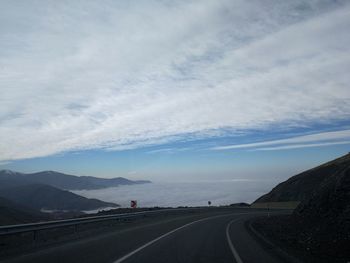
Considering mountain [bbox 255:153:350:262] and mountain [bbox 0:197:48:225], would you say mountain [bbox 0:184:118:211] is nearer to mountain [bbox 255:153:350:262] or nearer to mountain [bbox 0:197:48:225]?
mountain [bbox 0:197:48:225]

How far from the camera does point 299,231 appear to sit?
2092 centimetres

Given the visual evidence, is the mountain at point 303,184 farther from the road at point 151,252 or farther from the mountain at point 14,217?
the road at point 151,252

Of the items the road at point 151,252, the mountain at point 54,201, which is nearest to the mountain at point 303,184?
the road at point 151,252

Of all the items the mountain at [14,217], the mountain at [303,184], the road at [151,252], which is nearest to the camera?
→ the road at [151,252]

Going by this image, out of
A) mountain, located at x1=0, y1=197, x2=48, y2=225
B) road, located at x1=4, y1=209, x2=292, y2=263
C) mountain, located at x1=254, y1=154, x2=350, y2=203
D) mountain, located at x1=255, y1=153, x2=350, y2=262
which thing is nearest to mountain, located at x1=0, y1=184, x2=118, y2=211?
mountain, located at x1=254, y1=154, x2=350, y2=203

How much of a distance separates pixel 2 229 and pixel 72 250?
2.88m

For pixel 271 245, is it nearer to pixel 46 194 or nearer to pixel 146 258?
pixel 146 258

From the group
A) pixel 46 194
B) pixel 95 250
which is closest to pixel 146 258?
pixel 95 250

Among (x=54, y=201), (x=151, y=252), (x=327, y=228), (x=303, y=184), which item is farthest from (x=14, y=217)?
(x=54, y=201)

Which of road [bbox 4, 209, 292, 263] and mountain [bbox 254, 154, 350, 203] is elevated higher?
mountain [bbox 254, 154, 350, 203]

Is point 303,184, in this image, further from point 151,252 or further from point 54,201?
point 54,201

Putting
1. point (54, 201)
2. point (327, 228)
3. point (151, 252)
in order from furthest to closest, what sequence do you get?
1. point (54, 201)
2. point (327, 228)
3. point (151, 252)

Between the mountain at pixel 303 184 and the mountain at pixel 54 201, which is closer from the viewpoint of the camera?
the mountain at pixel 303 184

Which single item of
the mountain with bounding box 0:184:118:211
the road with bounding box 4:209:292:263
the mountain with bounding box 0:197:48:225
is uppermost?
the mountain with bounding box 0:184:118:211
